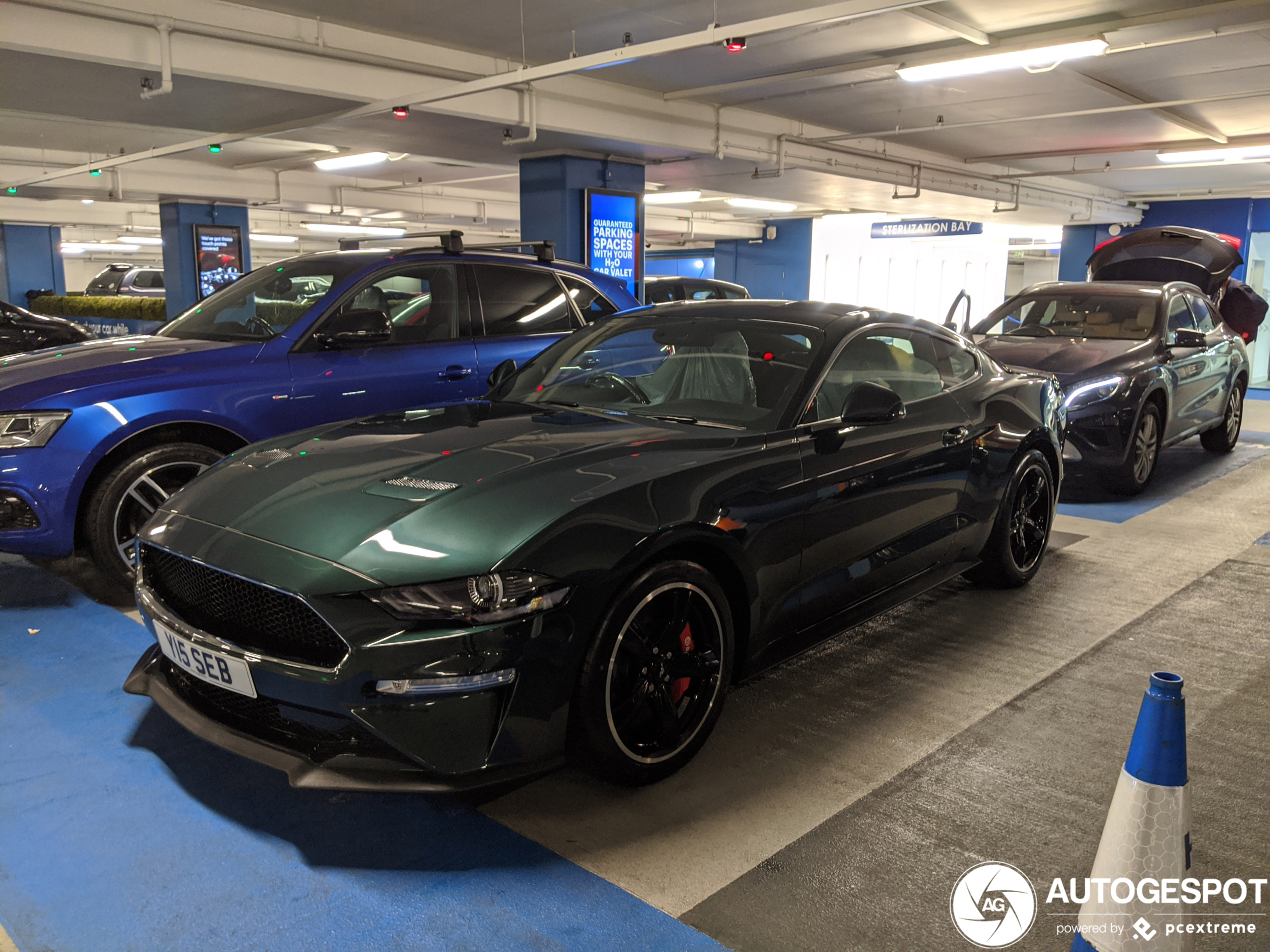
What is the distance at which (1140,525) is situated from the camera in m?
6.01

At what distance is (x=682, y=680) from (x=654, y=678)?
0.17 metres

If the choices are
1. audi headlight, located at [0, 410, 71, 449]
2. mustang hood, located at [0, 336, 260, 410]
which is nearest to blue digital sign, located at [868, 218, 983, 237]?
mustang hood, located at [0, 336, 260, 410]

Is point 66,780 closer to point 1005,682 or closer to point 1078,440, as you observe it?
point 1005,682

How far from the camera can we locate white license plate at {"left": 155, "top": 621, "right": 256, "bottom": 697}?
2.32 m

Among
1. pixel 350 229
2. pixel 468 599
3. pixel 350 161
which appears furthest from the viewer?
pixel 350 229

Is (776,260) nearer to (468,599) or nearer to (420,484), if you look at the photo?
(420,484)

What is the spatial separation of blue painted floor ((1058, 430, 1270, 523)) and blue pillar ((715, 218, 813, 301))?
15.8 metres

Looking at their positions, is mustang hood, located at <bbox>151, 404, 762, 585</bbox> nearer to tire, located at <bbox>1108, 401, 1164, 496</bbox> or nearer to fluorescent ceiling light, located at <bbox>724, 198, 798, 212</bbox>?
tire, located at <bbox>1108, 401, 1164, 496</bbox>

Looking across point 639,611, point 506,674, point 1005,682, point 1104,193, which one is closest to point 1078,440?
point 1005,682

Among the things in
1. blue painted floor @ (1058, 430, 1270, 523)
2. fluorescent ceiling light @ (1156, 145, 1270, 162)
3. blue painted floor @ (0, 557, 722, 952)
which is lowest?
blue painted floor @ (0, 557, 722, 952)

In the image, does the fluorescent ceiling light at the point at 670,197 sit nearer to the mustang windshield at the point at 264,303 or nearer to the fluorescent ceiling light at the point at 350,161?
the fluorescent ceiling light at the point at 350,161

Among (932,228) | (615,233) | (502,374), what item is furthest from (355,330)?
(932,228)

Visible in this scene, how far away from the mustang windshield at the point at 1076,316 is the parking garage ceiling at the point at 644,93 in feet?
6.61

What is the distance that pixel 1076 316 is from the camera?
7523 mm
